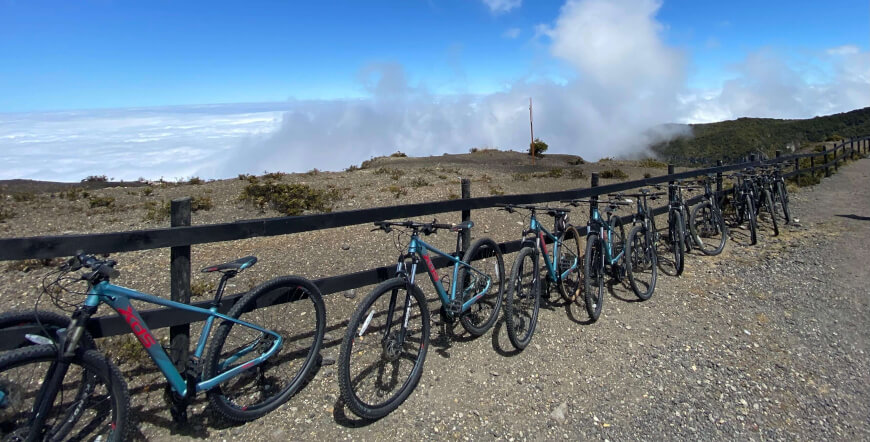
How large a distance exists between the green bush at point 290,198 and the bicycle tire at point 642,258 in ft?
27.5

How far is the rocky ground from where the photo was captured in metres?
3.33

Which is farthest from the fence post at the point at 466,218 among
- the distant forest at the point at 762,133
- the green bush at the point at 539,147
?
the distant forest at the point at 762,133

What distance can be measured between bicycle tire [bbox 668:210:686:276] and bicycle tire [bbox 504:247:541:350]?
3301 mm

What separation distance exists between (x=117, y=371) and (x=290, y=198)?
1066cm

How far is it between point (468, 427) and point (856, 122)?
123 meters

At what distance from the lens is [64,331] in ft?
8.21

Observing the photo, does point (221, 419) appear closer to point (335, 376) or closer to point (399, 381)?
point (335, 376)

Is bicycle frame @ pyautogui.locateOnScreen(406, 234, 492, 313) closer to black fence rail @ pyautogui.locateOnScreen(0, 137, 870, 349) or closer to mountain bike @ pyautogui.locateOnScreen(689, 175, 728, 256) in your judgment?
black fence rail @ pyautogui.locateOnScreen(0, 137, 870, 349)

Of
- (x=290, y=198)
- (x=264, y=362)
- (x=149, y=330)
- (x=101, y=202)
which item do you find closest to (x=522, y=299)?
(x=264, y=362)

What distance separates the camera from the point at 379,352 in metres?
4.04

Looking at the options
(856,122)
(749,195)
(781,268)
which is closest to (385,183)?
(749,195)

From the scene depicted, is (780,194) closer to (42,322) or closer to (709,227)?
(709,227)

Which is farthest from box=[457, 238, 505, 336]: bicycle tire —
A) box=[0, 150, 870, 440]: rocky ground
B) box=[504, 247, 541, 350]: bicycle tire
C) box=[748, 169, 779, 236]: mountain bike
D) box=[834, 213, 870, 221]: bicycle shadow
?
box=[834, 213, 870, 221]: bicycle shadow

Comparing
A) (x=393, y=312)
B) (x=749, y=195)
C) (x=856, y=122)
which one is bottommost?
(x=393, y=312)
